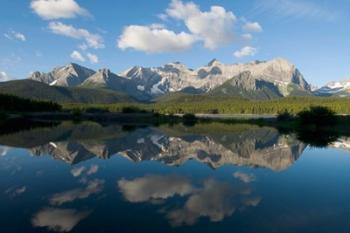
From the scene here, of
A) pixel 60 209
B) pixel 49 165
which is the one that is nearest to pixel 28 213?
pixel 60 209

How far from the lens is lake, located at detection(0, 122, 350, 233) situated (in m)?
22.5

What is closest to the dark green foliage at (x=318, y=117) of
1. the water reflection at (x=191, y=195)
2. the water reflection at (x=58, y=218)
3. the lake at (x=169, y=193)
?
the lake at (x=169, y=193)

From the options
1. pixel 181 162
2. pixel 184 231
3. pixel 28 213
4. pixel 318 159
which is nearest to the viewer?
pixel 184 231

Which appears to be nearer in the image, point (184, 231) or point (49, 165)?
point (184, 231)

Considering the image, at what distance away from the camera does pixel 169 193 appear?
31203 mm

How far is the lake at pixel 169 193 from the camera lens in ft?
73.8

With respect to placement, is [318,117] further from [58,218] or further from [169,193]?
[58,218]

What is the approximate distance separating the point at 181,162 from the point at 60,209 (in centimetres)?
2782

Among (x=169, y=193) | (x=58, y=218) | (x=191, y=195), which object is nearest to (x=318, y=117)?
(x=191, y=195)

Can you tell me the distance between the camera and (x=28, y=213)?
23.8m

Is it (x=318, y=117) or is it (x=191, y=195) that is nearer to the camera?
(x=191, y=195)

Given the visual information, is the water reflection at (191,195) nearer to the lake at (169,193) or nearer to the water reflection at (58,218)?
the lake at (169,193)

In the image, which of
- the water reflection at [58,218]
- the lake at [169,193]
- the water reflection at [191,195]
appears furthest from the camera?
the water reflection at [191,195]

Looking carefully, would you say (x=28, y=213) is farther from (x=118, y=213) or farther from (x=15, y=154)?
(x=15, y=154)
